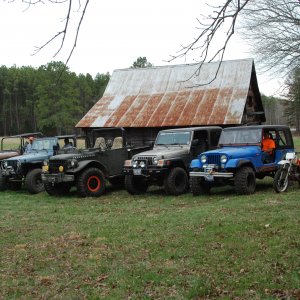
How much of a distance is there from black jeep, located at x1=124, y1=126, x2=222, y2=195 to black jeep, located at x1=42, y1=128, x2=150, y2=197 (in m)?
0.96

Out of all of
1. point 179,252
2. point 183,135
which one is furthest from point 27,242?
point 183,135

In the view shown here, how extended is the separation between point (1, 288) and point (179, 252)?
7.57 feet

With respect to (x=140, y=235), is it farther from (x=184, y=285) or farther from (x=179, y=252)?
(x=184, y=285)

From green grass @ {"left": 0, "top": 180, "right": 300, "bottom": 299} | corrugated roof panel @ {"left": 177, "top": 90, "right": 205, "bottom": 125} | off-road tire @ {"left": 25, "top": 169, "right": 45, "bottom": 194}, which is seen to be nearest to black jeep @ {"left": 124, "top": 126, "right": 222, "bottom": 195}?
green grass @ {"left": 0, "top": 180, "right": 300, "bottom": 299}

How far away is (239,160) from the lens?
11422 millimetres

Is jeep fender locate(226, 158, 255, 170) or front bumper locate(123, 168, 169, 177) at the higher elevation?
jeep fender locate(226, 158, 255, 170)

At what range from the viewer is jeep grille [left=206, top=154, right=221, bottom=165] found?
38.2ft

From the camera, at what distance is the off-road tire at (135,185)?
1306 centimetres

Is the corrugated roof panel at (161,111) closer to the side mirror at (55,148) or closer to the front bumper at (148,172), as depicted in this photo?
the side mirror at (55,148)

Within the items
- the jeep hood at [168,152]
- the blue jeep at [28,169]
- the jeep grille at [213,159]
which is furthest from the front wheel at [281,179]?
the blue jeep at [28,169]

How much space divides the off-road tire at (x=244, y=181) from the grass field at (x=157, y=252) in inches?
35.7

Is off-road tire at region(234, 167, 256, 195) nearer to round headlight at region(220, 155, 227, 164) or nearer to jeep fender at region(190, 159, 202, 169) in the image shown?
round headlight at region(220, 155, 227, 164)

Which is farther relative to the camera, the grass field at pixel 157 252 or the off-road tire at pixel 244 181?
the off-road tire at pixel 244 181

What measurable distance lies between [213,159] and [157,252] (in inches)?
225
